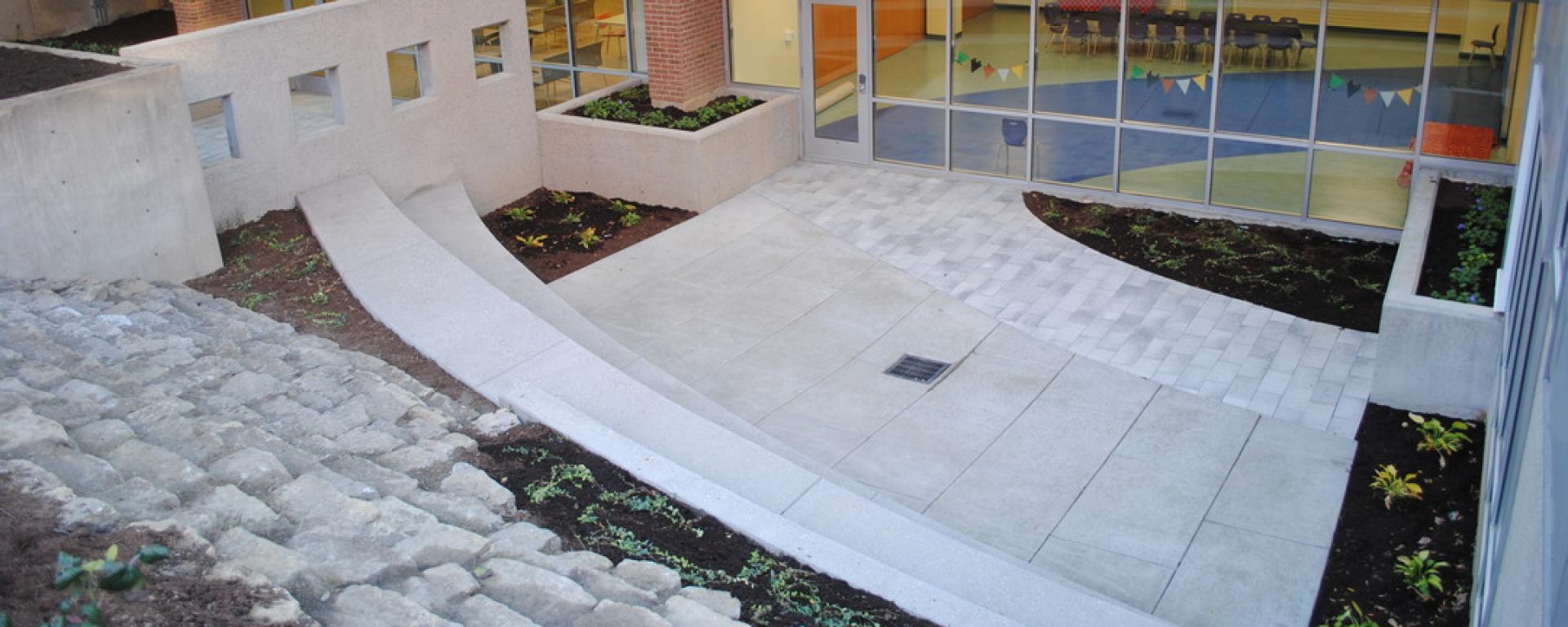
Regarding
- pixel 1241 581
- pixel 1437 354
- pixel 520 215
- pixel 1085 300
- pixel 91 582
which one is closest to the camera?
pixel 91 582

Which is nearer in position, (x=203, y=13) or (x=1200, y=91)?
(x=1200, y=91)

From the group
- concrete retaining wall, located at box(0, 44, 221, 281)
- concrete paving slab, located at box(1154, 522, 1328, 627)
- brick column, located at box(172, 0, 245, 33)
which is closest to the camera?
concrete paving slab, located at box(1154, 522, 1328, 627)

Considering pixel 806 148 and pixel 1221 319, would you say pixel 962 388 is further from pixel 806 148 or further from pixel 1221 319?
pixel 806 148

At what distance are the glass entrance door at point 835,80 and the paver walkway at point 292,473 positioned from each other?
8.10 m

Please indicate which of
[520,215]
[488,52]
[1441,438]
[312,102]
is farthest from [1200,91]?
[312,102]

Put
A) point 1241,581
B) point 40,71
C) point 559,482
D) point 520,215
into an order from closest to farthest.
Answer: point 559,482, point 1241,581, point 40,71, point 520,215

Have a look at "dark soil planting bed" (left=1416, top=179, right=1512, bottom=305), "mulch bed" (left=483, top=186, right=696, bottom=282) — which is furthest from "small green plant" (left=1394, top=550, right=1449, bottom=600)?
"mulch bed" (left=483, top=186, right=696, bottom=282)

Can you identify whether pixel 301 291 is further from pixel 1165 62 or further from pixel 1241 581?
pixel 1165 62

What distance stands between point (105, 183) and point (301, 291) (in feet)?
4.97

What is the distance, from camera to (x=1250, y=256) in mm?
12797

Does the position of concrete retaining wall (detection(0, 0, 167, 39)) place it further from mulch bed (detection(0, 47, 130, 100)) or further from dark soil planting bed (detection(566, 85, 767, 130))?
mulch bed (detection(0, 47, 130, 100))

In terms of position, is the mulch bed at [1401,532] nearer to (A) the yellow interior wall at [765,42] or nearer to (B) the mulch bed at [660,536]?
(B) the mulch bed at [660,536]

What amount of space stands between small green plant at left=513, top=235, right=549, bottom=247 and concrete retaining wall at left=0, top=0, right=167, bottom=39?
950cm

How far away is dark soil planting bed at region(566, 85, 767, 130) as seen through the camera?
1496 centimetres
